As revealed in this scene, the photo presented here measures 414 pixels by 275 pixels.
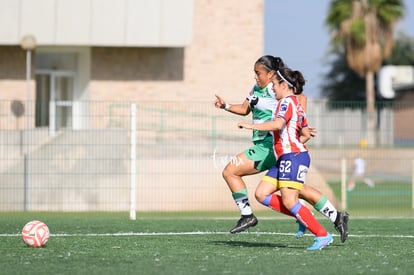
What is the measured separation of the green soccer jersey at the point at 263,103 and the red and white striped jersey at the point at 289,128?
1164 mm

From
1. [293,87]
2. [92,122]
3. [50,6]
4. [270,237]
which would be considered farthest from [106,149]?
[293,87]

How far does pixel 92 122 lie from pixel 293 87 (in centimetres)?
1274

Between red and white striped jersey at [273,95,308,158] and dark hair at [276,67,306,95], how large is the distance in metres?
0.16

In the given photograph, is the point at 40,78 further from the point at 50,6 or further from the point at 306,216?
the point at 306,216

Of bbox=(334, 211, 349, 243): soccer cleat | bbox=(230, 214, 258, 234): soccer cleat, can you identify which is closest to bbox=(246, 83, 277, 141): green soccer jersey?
bbox=(230, 214, 258, 234): soccer cleat

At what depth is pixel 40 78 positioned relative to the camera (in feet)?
108

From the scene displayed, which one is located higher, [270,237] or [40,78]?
[40,78]

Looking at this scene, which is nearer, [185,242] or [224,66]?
[185,242]

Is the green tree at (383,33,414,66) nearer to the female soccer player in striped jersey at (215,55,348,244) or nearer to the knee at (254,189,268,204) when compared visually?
the female soccer player in striped jersey at (215,55,348,244)

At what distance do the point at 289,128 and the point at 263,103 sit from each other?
1.31m

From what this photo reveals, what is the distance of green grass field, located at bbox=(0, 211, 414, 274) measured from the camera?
996 centimetres

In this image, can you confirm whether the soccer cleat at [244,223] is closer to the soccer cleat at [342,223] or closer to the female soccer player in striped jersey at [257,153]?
the female soccer player in striped jersey at [257,153]

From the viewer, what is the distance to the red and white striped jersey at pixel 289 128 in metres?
11.5

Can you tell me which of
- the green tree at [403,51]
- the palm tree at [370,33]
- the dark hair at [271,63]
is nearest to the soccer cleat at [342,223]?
the dark hair at [271,63]
